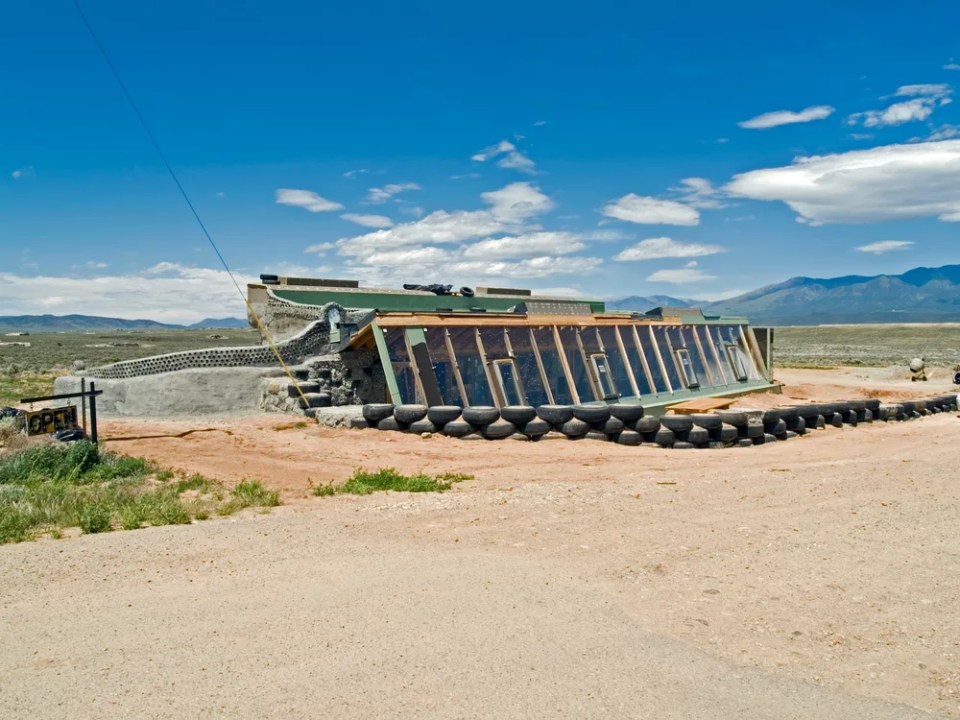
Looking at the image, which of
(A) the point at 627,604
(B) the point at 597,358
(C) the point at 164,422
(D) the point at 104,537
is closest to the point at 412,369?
(B) the point at 597,358

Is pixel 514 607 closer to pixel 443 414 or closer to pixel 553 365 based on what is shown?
pixel 443 414

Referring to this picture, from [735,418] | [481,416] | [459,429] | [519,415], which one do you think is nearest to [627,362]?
[735,418]

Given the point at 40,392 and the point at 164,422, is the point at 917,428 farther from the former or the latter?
the point at 40,392

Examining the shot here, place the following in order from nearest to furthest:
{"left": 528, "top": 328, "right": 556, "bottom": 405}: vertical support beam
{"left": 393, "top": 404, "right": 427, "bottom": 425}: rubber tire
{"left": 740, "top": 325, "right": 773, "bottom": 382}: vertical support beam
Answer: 1. {"left": 393, "top": 404, "right": 427, "bottom": 425}: rubber tire
2. {"left": 528, "top": 328, "right": 556, "bottom": 405}: vertical support beam
3. {"left": 740, "top": 325, "right": 773, "bottom": 382}: vertical support beam

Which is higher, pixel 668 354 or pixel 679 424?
pixel 668 354

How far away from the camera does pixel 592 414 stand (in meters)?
14.0

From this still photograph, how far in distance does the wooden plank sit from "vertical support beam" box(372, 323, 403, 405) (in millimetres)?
6444

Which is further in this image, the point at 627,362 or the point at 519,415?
the point at 627,362

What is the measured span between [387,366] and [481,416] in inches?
104

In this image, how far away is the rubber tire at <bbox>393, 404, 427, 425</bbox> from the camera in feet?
47.3

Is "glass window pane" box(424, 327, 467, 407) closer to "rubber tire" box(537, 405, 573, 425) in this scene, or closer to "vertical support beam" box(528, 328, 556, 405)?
"vertical support beam" box(528, 328, 556, 405)

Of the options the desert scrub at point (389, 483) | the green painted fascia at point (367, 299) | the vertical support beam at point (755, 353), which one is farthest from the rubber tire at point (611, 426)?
the vertical support beam at point (755, 353)

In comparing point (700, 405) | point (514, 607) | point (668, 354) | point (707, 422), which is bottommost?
point (514, 607)

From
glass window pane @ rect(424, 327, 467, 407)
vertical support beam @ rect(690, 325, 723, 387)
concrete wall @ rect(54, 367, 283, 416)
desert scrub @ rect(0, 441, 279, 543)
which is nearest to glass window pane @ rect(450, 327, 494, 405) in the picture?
glass window pane @ rect(424, 327, 467, 407)
